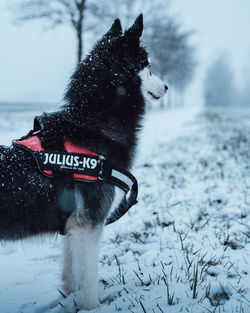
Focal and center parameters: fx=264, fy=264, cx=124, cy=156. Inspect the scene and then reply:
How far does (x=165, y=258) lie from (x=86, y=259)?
3.08 feet

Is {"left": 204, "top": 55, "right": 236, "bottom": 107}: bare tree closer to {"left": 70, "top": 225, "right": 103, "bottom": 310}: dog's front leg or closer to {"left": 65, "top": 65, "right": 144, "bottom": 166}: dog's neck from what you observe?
{"left": 65, "top": 65, "right": 144, "bottom": 166}: dog's neck

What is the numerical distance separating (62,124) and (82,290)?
4.10ft

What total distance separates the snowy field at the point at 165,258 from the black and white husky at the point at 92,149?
0.71 feet

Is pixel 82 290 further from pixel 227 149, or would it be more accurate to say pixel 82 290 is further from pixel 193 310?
pixel 227 149

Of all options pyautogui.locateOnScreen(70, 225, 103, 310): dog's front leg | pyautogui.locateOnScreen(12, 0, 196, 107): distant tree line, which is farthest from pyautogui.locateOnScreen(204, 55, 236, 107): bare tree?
pyautogui.locateOnScreen(70, 225, 103, 310): dog's front leg

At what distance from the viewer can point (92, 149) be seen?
198cm

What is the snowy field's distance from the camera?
1.92 m

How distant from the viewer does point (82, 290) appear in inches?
78.0

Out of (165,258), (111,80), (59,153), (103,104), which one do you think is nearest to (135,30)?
(111,80)

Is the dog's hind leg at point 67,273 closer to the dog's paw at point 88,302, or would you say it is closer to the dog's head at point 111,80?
the dog's paw at point 88,302

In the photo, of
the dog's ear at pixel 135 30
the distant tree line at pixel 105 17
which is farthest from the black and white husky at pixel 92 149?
the distant tree line at pixel 105 17

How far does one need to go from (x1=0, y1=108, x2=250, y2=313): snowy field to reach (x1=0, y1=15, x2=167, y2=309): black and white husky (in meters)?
0.22

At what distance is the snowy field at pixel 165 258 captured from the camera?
6.31ft

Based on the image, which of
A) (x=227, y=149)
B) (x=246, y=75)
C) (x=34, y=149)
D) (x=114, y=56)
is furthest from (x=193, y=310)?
(x=246, y=75)
